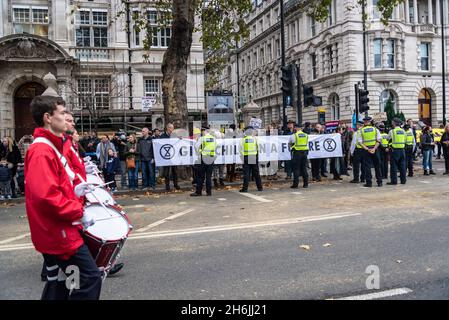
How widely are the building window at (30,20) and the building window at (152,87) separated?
6779mm

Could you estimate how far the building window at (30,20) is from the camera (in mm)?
27602

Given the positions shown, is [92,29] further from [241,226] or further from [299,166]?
[241,226]

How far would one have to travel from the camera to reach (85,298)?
127 inches

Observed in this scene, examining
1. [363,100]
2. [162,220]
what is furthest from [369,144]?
[162,220]

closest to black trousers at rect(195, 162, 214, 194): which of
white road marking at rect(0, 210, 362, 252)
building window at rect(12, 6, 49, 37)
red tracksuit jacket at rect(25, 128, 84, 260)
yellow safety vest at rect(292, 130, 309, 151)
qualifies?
yellow safety vest at rect(292, 130, 309, 151)

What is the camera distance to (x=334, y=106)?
46531mm

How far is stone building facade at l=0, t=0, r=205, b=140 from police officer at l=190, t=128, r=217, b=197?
1128 centimetres

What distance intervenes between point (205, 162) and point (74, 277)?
31.4 feet

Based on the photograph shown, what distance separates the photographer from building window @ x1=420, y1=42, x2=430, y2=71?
46000mm

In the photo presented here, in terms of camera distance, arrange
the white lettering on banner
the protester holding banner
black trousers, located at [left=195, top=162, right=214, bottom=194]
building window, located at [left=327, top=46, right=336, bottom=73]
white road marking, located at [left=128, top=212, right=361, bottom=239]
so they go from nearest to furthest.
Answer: white road marking, located at [left=128, top=212, right=361, bottom=239]
black trousers, located at [left=195, top=162, right=214, bottom=194]
the white lettering on banner
the protester holding banner
building window, located at [left=327, top=46, right=336, bottom=73]

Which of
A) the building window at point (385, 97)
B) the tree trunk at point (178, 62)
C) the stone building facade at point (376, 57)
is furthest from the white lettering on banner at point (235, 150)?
the building window at point (385, 97)

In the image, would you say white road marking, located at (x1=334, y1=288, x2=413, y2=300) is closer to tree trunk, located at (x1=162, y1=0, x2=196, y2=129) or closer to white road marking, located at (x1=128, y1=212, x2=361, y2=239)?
white road marking, located at (x1=128, y1=212, x2=361, y2=239)

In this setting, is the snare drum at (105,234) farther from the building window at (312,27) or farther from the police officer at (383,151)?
the building window at (312,27)

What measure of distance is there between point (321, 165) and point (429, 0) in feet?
125
